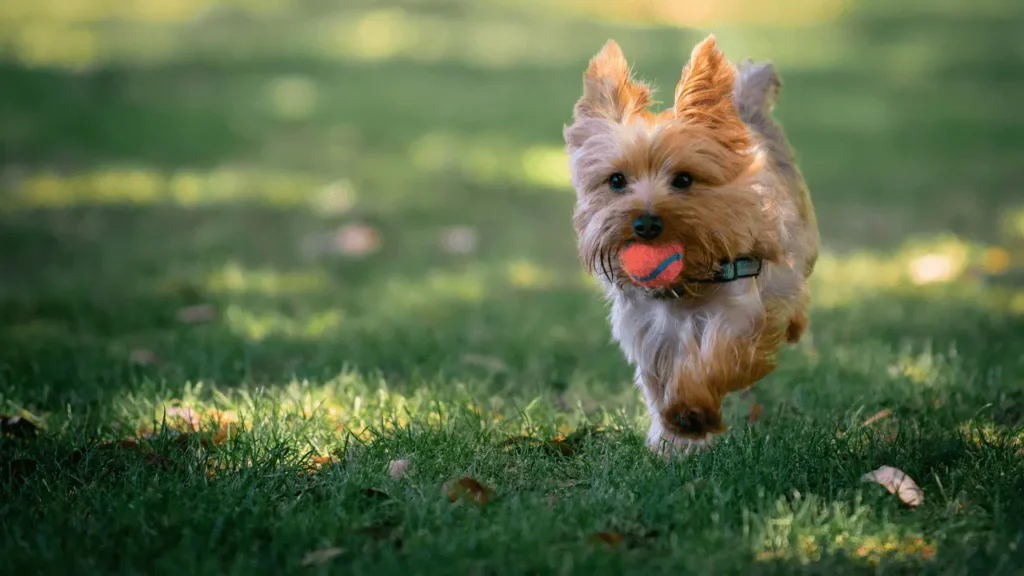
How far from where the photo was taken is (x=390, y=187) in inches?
453

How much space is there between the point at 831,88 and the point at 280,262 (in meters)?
9.31

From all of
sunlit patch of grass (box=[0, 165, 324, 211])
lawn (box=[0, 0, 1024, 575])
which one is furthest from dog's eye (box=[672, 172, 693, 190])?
sunlit patch of grass (box=[0, 165, 324, 211])

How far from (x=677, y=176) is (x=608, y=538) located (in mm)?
1346

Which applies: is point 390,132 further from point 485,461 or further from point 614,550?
point 614,550

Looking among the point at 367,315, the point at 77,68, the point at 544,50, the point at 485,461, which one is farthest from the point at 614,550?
the point at 544,50

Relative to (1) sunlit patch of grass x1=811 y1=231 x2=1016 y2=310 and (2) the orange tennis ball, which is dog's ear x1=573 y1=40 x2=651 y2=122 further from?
(1) sunlit patch of grass x1=811 y1=231 x2=1016 y2=310

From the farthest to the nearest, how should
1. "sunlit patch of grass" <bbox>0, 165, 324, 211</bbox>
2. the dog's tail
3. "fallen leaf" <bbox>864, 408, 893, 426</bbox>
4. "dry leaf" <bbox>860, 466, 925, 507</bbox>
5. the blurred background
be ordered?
"sunlit patch of grass" <bbox>0, 165, 324, 211</bbox>, the blurred background, the dog's tail, "fallen leaf" <bbox>864, 408, 893, 426</bbox>, "dry leaf" <bbox>860, 466, 925, 507</bbox>

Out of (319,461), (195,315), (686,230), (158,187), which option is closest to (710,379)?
(686,230)

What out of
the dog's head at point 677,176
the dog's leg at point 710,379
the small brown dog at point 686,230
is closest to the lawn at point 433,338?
the dog's leg at point 710,379

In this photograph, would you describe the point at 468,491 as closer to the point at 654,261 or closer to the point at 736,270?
the point at 654,261

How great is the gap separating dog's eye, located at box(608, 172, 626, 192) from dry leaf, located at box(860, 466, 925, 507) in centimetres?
130

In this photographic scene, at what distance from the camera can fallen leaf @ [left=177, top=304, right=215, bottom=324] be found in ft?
24.4

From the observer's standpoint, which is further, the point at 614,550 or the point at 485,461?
the point at 485,461

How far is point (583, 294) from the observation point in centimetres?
820
